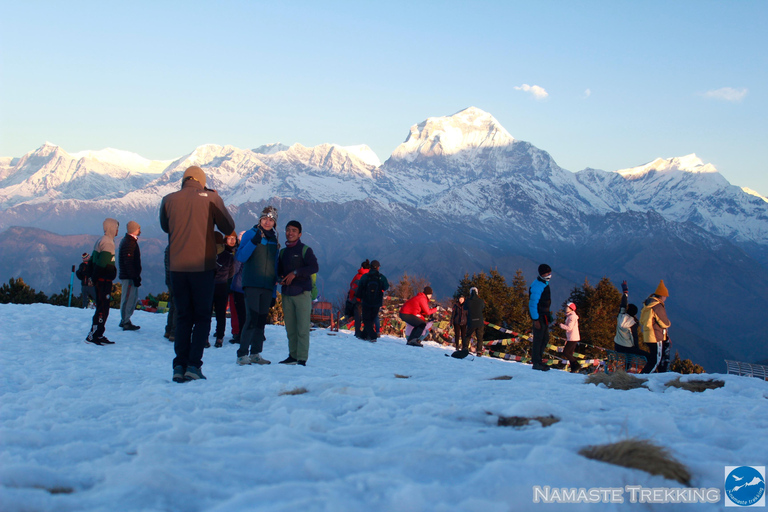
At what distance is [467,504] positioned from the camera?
2.29 meters

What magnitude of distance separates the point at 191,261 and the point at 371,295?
8.03 metres

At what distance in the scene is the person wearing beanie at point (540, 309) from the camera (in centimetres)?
1012

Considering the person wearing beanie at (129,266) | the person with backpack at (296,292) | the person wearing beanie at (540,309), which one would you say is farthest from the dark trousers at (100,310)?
the person wearing beanie at (540,309)

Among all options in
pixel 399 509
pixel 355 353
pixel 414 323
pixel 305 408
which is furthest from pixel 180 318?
pixel 414 323

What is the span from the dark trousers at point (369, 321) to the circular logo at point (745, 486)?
11.0 metres

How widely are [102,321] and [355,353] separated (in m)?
4.44

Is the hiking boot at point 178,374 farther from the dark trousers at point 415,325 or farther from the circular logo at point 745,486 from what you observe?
the dark trousers at point 415,325

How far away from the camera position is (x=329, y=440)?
333 centimetres

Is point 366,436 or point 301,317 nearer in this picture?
point 366,436

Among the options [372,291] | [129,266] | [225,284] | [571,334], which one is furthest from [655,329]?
[129,266]

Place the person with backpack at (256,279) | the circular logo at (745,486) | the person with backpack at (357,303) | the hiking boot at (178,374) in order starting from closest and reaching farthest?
the circular logo at (745,486), the hiking boot at (178,374), the person with backpack at (256,279), the person with backpack at (357,303)

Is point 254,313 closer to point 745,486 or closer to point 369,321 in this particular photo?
point 745,486

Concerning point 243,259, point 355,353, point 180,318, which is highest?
point 243,259

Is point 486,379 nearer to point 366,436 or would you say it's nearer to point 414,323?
point 366,436
